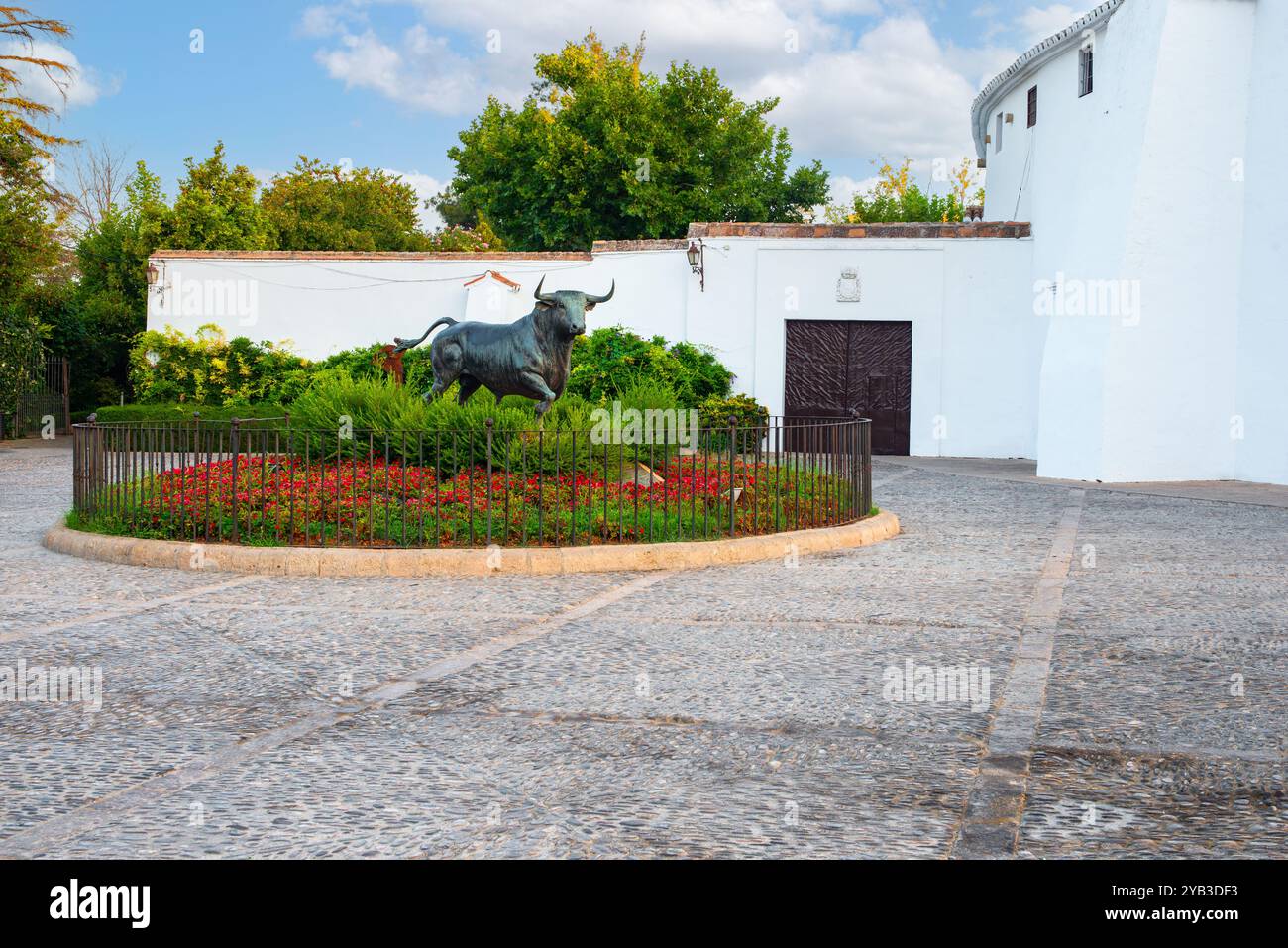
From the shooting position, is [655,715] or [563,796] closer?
[563,796]

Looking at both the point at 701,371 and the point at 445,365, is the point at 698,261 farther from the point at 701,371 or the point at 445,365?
the point at 445,365

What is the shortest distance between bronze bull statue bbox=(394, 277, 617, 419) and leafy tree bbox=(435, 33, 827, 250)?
76.4ft

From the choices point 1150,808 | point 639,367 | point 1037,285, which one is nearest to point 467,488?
point 1150,808

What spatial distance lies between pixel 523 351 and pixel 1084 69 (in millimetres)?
12614

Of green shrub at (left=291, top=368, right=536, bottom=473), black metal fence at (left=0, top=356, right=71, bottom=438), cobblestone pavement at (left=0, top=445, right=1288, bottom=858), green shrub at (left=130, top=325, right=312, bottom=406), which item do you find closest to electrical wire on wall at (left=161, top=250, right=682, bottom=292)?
green shrub at (left=130, top=325, right=312, bottom=406)

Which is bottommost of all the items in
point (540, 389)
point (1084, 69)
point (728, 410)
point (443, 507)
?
point (443, 507)

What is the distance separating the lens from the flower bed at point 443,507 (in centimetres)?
985

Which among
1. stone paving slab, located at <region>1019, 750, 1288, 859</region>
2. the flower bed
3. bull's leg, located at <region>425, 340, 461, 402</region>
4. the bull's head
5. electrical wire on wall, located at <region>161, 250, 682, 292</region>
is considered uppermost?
electrical wire on wall, located at <region>161, 250, 682, 292</region>

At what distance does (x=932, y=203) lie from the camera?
43000 mm

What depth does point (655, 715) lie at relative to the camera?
5.34 metres

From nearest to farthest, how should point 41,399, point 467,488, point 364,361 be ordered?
point 467,488 → point 364,361 → point 41,399

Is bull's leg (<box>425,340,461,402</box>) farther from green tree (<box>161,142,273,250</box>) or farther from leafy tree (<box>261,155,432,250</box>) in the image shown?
leafy tree (<box>261,155,432,250</box>)

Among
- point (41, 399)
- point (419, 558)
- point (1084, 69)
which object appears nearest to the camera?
point (419, 558)

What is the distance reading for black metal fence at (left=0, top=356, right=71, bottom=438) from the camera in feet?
85.3
